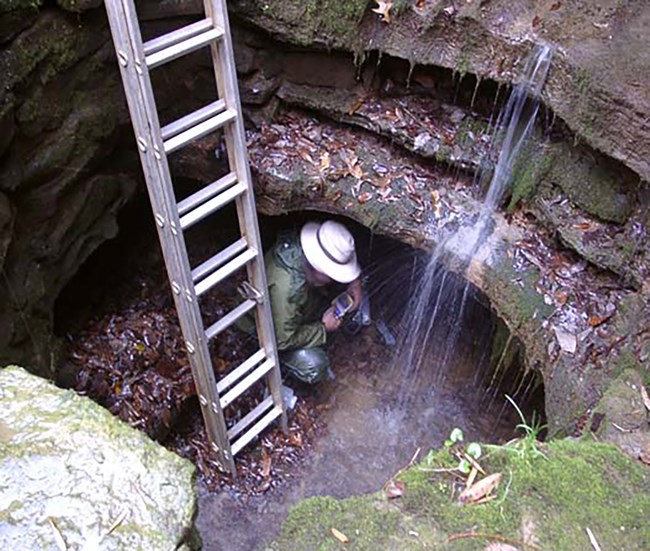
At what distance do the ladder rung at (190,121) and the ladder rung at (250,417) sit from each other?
6.97ft

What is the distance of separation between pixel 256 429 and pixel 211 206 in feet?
6.01

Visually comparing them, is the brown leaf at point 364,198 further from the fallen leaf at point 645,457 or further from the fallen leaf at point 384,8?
the fallen leaf at point 645,457

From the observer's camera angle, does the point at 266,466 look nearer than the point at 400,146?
No

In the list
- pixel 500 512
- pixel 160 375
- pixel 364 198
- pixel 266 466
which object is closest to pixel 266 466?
pixel 266 466

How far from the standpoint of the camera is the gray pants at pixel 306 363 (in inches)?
197

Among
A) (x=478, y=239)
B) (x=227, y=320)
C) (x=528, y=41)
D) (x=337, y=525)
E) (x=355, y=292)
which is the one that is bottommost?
(x=355, y=292)

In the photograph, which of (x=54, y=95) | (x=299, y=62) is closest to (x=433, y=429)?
(x=299, y=62)

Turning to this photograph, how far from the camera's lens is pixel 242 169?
3824mm

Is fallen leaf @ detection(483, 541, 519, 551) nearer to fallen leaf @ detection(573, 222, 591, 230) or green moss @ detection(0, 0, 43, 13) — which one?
fallen leaf @ detection(573, 222, 591, 230)

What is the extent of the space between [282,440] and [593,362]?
7.81ft

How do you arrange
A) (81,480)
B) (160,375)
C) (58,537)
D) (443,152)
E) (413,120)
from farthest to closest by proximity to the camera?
(160,375), (413,120), (443,152), (81,480), (58,537)

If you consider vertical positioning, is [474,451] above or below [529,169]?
above

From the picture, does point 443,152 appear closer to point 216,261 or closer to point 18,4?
point 216,261

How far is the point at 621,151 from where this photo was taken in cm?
365
